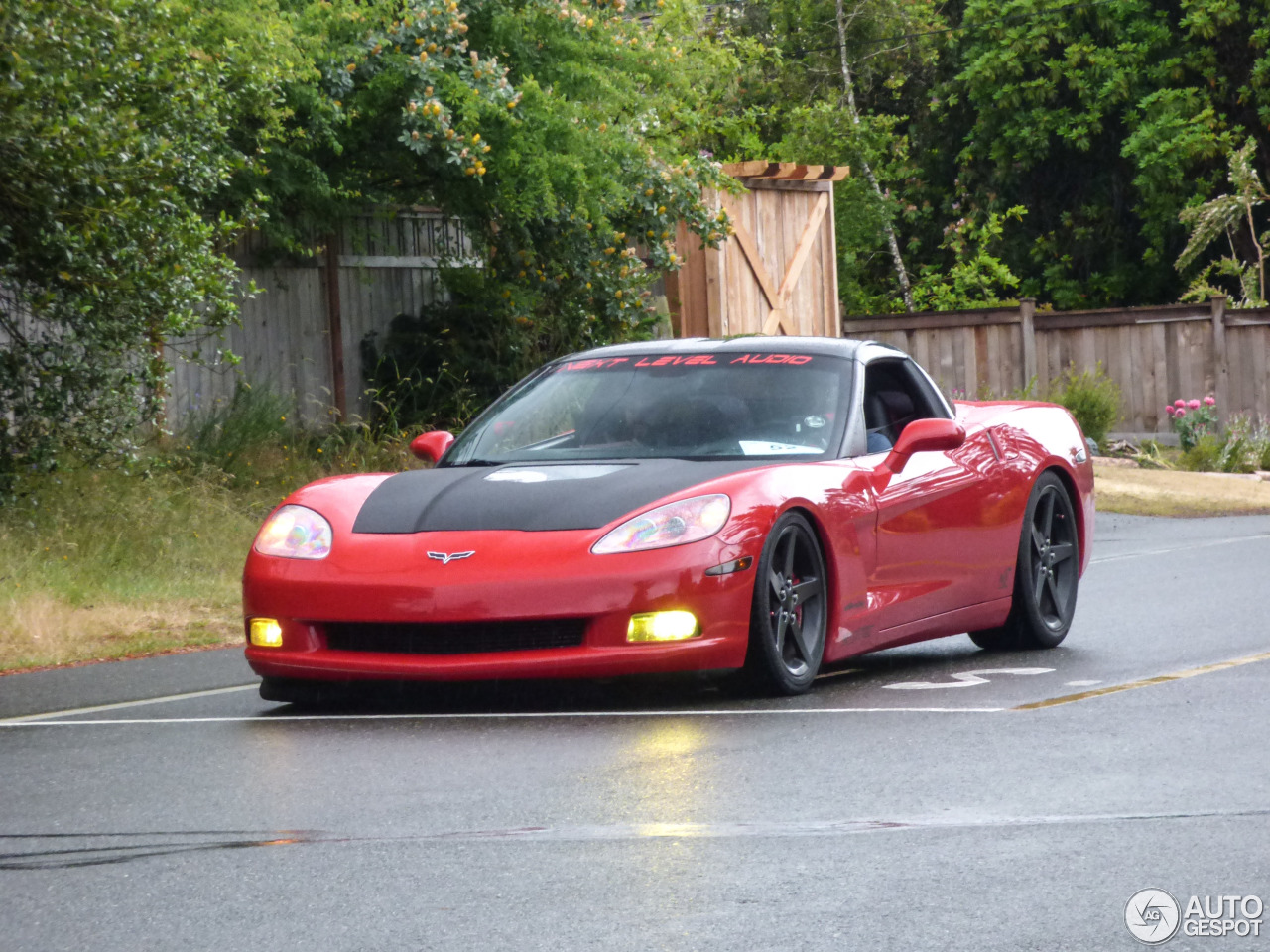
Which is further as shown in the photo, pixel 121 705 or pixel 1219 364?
pixel 1219 364

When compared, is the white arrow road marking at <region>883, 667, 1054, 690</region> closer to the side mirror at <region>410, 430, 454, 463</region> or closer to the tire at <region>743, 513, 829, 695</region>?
the tire at <region>743, 513, 829, 695</region>

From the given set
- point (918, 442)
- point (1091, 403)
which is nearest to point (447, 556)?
point (918, 442)

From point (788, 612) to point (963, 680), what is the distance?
108 cm

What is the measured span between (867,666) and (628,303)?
969 centimetres

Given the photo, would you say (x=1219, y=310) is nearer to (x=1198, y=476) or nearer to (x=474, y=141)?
(x=1198, y=476)

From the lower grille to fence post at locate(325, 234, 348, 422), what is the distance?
10577mm

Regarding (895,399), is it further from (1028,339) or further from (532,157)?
(1028,339)

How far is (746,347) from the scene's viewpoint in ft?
29.0

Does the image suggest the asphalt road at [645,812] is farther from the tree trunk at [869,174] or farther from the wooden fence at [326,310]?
the tree trunk at [869,174]

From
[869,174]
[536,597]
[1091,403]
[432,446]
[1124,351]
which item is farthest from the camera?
[869,174]

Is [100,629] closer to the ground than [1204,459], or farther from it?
farther from it

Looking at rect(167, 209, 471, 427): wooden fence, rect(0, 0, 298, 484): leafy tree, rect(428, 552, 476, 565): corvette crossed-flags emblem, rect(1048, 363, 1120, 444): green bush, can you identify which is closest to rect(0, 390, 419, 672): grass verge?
rect(0, 0, 298, 484): leafy tree

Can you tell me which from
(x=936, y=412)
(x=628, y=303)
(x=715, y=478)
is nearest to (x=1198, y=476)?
(x=628, y=303)

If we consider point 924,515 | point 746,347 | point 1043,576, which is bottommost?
point 1043,576
